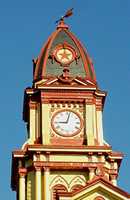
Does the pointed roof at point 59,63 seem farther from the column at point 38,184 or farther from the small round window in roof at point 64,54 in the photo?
the column at point 38,184

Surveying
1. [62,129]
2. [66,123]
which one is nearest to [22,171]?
[62,129]

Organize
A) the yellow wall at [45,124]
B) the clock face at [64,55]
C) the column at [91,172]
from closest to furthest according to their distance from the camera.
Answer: the column at [91,172] → the yellow wall at [45,124] → the clock face at [64,55]

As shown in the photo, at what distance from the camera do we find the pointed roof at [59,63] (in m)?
55.8

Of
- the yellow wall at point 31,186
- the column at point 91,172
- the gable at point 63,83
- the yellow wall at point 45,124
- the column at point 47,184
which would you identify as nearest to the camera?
the column at point 47,184

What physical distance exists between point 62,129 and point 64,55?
5282 mm

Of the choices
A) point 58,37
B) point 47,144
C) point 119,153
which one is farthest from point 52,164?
point 58,37

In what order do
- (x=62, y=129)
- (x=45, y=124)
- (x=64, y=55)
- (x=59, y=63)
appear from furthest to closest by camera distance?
(x=64, y=55) < (x=59, y=63) < (x=62, y=129) < (x=45, y=124)

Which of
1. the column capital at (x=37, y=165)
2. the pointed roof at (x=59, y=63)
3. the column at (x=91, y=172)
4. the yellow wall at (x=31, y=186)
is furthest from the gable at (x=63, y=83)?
the yellow wall at (x=31, y=186)

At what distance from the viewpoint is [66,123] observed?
5400cm

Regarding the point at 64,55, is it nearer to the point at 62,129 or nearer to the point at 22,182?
the point at 62,129

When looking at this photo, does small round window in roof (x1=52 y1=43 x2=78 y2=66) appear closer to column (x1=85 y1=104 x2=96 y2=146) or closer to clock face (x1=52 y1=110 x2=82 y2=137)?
column (x1=85 y1=104 x2=96 y2=146)

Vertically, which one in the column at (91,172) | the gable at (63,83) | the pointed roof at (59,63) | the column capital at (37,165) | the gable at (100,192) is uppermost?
the pointed roof at (59,63)

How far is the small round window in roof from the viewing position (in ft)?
184

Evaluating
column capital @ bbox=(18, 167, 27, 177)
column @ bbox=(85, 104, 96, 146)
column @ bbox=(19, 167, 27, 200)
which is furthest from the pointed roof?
column @ bbox=(19, 167, 27, 200)
